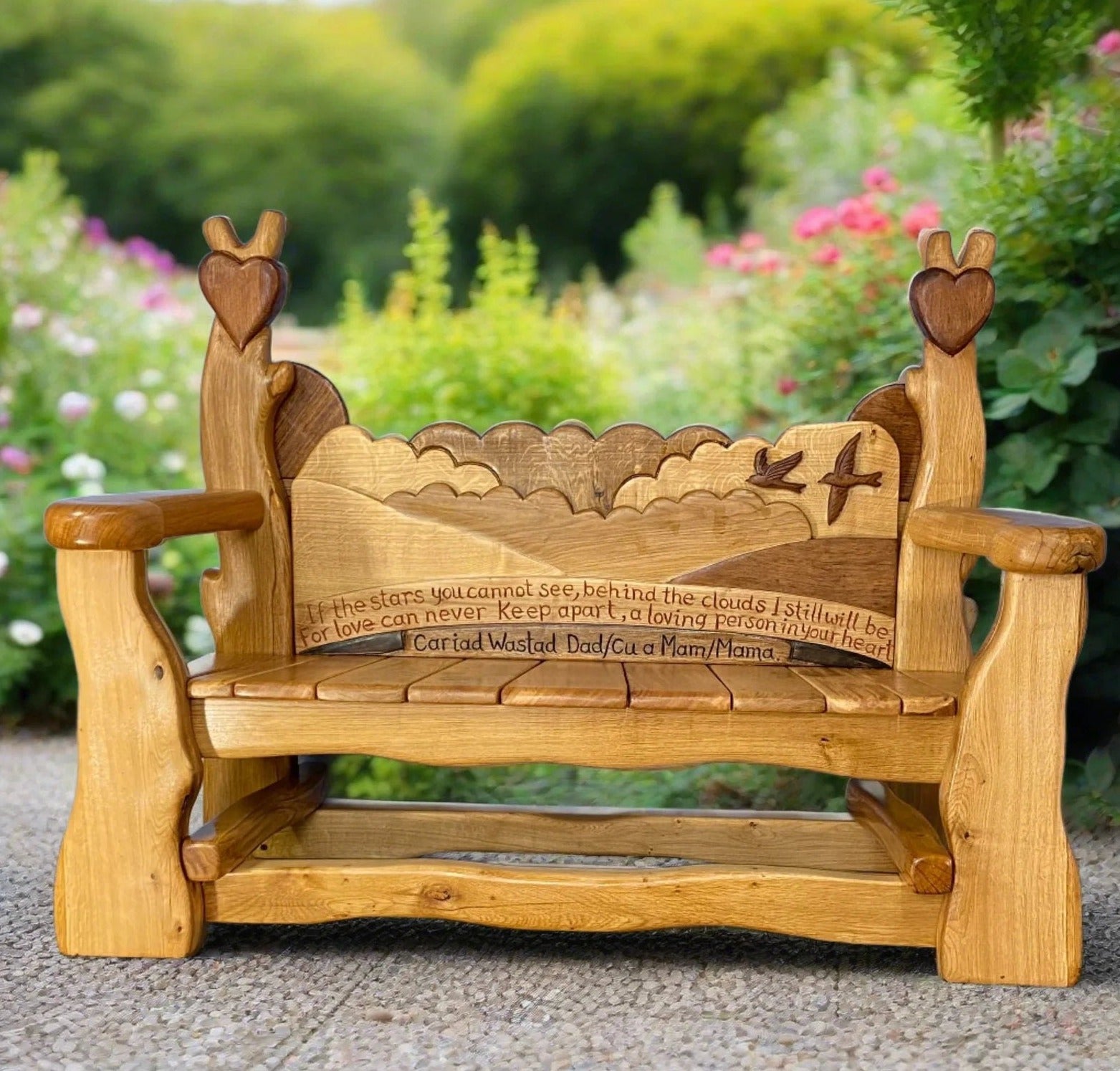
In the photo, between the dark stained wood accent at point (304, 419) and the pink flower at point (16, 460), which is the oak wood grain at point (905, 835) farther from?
the pink flower at point (16, 460)

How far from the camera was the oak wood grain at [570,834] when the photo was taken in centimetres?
232

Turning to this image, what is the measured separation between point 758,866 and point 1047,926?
17.1 inches

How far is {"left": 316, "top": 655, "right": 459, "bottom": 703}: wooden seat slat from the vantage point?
6.56 feet

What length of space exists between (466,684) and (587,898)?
0.38m

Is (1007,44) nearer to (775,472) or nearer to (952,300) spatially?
(952,300)

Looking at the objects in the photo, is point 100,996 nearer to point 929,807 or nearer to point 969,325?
point 929,807

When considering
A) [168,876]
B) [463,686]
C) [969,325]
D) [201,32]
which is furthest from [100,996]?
[201,32]

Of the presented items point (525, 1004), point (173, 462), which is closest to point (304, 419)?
point (525, 1004)

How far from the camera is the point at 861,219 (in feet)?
12.3

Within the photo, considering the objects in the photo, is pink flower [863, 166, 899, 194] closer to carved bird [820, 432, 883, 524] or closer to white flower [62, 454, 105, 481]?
carved bird [820, 432, 883, 524]

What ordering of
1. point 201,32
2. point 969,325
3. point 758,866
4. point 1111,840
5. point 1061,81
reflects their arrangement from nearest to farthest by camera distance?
point 758,866 → point 969,325 → point 1111,840 → point 1061,81 → point 201,32

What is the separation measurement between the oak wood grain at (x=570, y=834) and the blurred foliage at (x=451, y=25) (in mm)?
13159

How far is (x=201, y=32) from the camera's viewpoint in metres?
14.5

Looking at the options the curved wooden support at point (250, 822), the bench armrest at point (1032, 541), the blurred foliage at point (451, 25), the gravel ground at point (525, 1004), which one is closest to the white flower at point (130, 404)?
the curved wooden support at point (250, 822)
